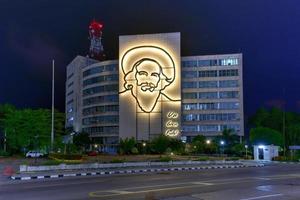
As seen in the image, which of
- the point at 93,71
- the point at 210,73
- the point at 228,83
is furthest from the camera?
the point at 93,71

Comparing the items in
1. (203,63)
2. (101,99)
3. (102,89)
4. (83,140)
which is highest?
(203,63)

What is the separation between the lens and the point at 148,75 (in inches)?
4946

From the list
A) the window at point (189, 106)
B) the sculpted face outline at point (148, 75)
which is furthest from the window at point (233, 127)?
the sculpted face outline at point (148, 75)

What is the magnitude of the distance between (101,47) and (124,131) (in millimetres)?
47644

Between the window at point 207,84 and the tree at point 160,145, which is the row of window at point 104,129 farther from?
the window at point 207,84

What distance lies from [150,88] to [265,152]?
56067 millimetres

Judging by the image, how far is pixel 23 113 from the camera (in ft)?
226

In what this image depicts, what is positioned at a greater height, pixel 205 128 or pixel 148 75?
pixel 148 75


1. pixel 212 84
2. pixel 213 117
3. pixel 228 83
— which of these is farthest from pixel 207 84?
pixel 213 117

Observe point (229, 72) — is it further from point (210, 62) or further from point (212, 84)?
point (210, 62)

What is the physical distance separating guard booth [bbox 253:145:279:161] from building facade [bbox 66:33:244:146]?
166 feet

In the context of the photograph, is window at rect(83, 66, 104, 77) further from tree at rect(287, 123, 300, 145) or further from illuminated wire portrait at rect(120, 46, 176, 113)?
tree at rect(287, 123, 300, 145)

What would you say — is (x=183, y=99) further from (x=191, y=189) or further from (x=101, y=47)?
(x=191, y=189)

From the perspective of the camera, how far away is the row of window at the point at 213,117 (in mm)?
130000
